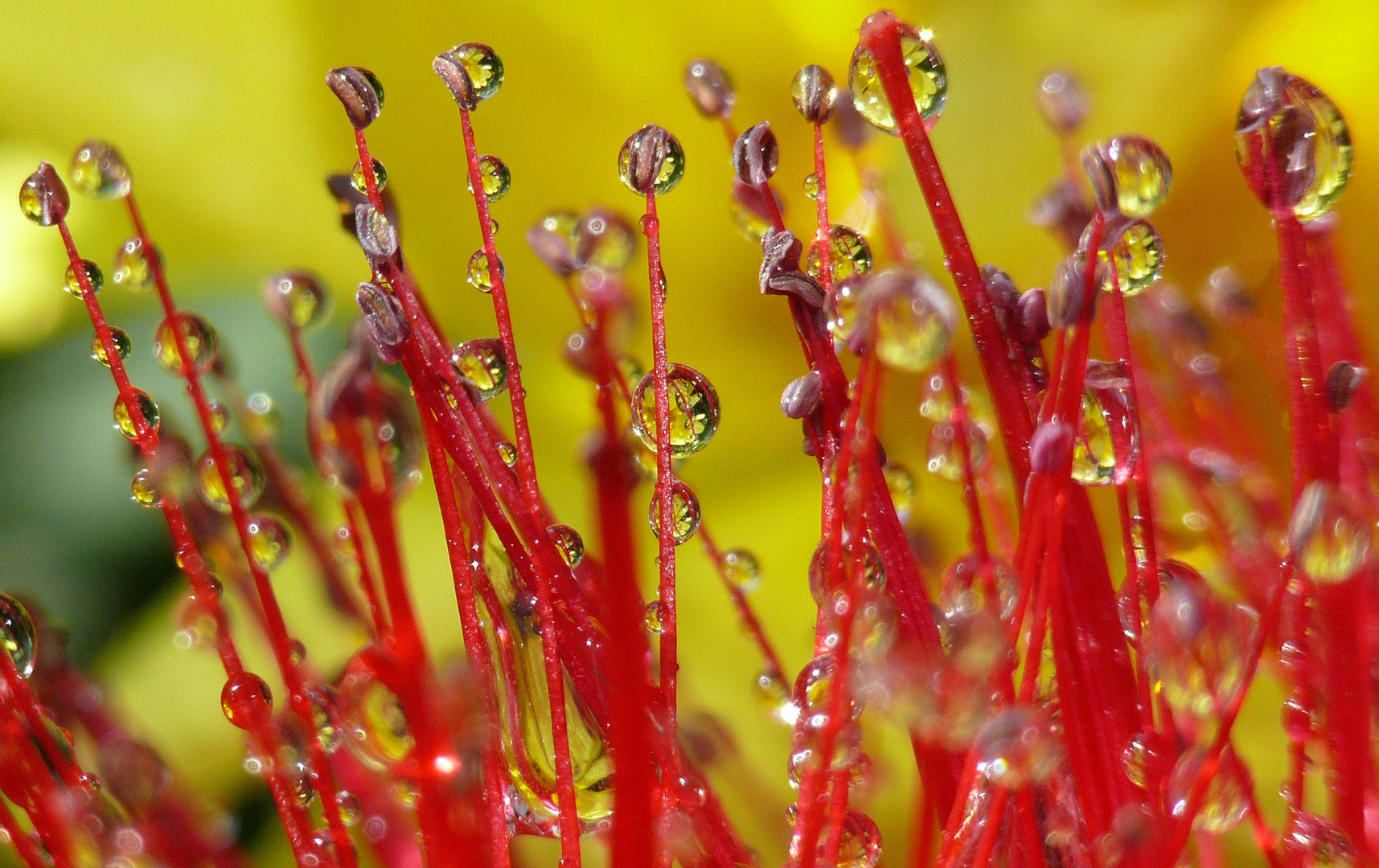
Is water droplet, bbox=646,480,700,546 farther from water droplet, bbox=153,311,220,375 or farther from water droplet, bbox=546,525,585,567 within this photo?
water droplet, bbox=153,311,220,375

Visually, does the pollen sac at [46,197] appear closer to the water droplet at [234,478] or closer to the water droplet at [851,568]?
the water droplet at [234,478]

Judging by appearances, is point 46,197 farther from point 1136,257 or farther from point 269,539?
point 1136,257

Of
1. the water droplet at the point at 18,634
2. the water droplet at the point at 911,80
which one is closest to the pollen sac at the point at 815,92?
the water droplet at the point at 911,80

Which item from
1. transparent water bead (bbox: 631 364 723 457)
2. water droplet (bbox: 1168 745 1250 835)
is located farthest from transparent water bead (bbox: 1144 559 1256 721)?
transparent water bead (bbox: 631 364 723 457)

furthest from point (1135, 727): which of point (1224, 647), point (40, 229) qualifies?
point (40, 229)

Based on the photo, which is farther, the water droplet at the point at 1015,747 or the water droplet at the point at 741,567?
the water droplet at the point at 741,567

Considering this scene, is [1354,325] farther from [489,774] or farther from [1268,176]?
[489,774]
